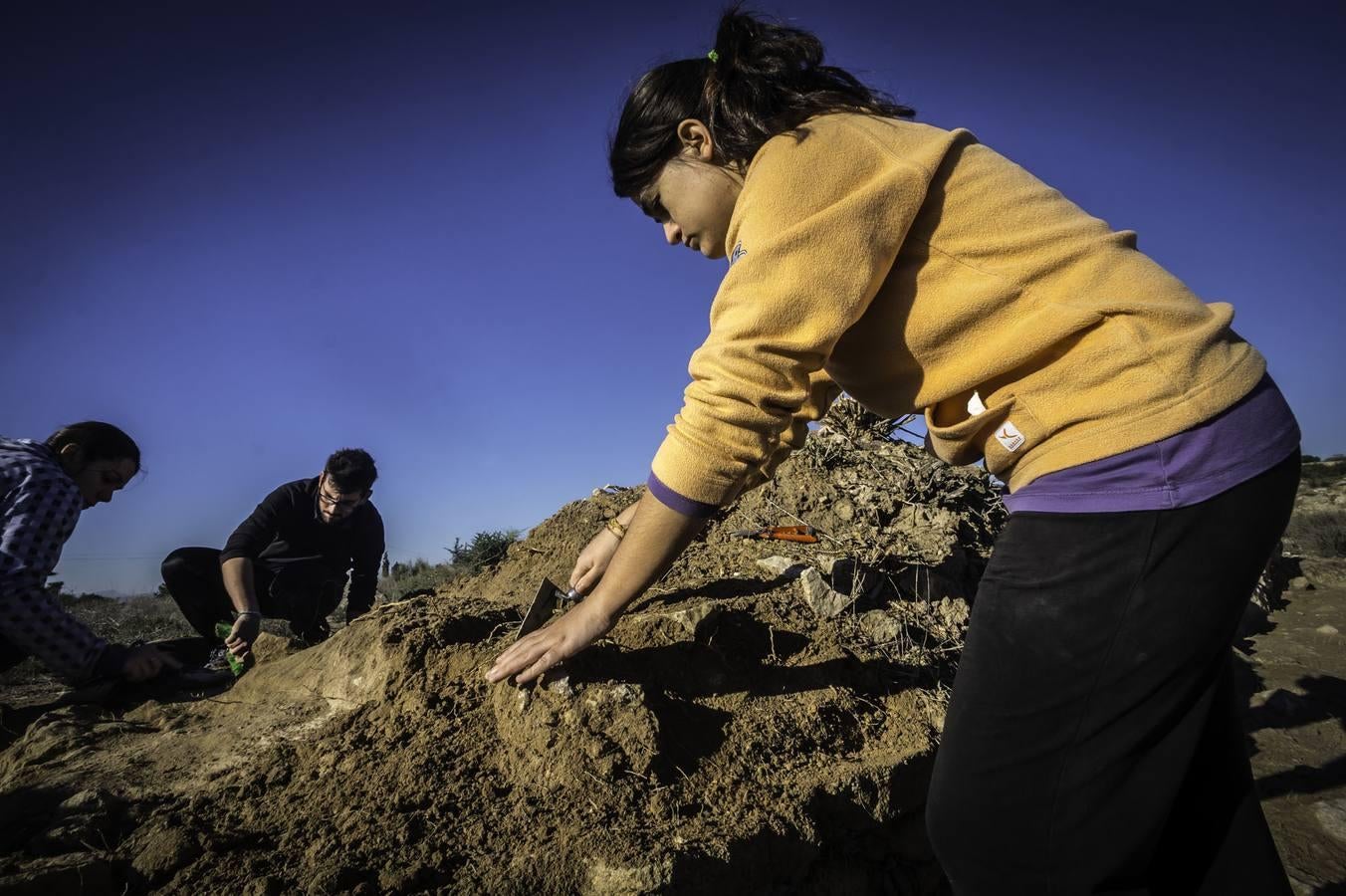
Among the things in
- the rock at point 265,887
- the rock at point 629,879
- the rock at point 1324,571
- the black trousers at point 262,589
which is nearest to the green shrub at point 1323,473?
the rock at point 1324,571

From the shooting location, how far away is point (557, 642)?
1.68m

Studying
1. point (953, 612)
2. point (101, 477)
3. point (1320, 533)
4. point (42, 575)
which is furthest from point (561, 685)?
point (1320, 533)

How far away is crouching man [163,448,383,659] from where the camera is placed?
4.96 m

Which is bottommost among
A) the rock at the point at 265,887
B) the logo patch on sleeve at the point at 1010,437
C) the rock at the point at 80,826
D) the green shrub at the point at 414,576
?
the green shrub at the point at 414,576

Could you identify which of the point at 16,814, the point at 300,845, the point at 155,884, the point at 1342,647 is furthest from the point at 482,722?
the point at 1342,647

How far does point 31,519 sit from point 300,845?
228 cm

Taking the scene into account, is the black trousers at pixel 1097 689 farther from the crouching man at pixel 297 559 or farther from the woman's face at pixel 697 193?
the crouching man at pixel 297 559

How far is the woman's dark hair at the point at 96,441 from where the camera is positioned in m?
3.66

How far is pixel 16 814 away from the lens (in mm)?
1841

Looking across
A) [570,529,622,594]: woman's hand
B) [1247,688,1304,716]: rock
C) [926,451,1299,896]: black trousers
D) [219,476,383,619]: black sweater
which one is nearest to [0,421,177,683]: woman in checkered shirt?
[219,476,383,619]: black sweater

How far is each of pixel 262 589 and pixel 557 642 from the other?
176 inches

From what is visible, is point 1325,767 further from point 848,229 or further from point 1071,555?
point 848,229

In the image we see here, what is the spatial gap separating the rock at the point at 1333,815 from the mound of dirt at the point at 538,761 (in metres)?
1.92

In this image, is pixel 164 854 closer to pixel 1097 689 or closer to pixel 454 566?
pixel 1097 689
